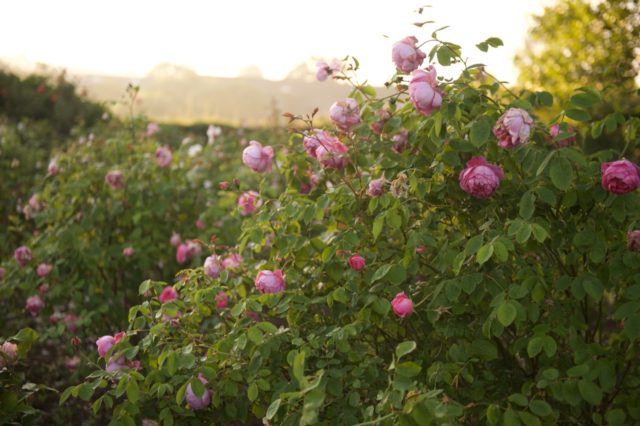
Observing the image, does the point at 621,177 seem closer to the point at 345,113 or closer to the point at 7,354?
the point at 345,113

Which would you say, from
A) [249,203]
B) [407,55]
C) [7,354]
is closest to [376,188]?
[407,55]

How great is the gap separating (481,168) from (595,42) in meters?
7.14

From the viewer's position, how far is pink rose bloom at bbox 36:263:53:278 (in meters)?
3.03

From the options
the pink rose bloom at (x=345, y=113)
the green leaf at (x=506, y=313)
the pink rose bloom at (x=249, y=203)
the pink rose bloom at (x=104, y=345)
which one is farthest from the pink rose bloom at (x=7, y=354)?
the green leaf at (x=506, y=313)

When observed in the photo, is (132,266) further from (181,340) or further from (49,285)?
(181,340)

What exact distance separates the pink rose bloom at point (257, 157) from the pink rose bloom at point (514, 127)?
2.64 ft

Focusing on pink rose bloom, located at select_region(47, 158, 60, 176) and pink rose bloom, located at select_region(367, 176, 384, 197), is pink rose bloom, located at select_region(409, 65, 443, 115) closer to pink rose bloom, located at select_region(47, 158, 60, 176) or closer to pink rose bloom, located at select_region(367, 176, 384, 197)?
pink rose bloom, located at select_region(367, 176, 384, 197)

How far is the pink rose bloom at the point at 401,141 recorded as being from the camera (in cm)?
219

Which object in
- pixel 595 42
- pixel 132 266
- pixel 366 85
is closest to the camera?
pixel 366 85

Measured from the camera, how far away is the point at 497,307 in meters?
1.71

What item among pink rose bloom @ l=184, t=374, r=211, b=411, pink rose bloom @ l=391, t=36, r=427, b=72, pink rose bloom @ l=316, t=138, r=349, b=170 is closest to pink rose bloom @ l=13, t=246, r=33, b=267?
pink rose bloom @ l=184, t=374, r=211, b=411

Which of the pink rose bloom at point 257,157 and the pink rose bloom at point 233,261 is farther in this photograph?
the pink rose bloom at point 233,261

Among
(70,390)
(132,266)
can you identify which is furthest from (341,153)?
(132,266)

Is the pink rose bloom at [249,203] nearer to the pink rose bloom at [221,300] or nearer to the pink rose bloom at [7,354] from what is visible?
the pink rose bloom at [221,300]
